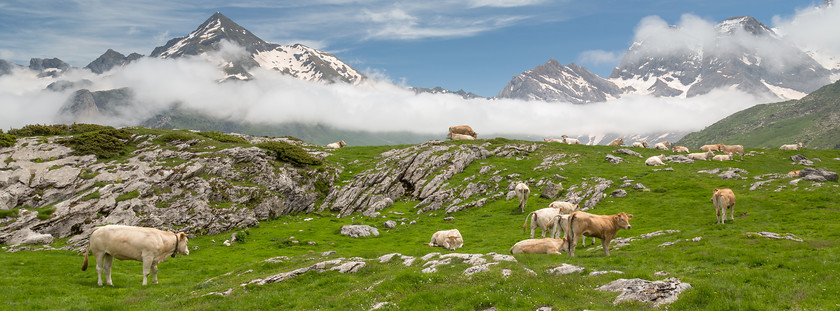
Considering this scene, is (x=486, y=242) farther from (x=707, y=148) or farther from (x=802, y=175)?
(x=707, y=148)

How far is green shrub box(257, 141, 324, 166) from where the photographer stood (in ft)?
198

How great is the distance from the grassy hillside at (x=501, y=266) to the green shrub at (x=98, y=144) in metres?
22.1

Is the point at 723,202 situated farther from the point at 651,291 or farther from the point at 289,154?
the point at 289,154

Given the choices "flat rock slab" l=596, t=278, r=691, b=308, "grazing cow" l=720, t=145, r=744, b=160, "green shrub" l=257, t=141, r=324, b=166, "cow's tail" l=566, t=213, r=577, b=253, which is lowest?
"cow's tail" l=566, t=213, r=577, b=253

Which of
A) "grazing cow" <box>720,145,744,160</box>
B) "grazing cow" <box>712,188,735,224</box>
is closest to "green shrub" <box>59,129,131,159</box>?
"grazing cow" <box>712,188,735,224</box>

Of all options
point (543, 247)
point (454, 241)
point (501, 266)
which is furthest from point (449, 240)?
point (501, 266)

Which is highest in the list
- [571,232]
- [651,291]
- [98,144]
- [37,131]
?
[37,131]

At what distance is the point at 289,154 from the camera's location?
6050 centimetres

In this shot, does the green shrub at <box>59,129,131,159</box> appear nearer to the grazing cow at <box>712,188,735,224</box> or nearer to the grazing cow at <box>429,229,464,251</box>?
the grazing cow at <box>429,229,464,251</box>

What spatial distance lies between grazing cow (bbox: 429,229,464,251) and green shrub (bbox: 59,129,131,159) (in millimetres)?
44681

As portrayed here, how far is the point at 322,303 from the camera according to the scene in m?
15.3

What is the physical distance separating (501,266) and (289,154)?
161 feet

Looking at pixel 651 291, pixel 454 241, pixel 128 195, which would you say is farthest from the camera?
pixel 128 195

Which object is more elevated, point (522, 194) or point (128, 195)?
point (522, 194)
